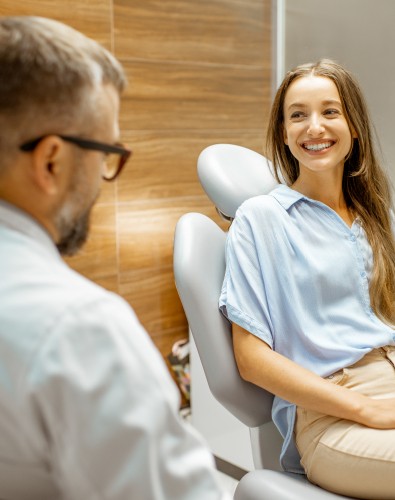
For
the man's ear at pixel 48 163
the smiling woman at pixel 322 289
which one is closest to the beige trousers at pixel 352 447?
the smiling woman at pixel 322 289

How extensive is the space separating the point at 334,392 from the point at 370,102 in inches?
53.9

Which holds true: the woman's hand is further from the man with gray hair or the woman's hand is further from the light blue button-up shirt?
the man with gray hair

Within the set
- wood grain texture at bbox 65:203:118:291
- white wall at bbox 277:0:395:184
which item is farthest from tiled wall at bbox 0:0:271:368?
white wall at bbox 277:0:395:184

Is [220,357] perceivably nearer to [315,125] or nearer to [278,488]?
[278,488]

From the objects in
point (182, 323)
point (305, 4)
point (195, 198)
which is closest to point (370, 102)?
point (305, 4)

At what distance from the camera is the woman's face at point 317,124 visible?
1.65 meters

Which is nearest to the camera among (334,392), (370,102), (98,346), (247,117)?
(98,346)

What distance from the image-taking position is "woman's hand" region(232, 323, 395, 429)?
4.59 feet

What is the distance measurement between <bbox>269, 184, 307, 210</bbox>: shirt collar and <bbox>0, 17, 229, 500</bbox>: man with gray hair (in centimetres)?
82

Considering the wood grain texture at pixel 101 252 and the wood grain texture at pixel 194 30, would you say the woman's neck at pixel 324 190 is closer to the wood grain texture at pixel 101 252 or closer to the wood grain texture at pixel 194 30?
the wood grain texture at pixel 101 252

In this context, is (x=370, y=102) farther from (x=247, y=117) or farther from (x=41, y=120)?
(x=41, y=120)

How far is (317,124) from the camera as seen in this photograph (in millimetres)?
1631

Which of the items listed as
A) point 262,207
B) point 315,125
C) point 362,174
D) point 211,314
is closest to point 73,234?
point 211,314

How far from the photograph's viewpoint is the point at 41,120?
0.80 metres
